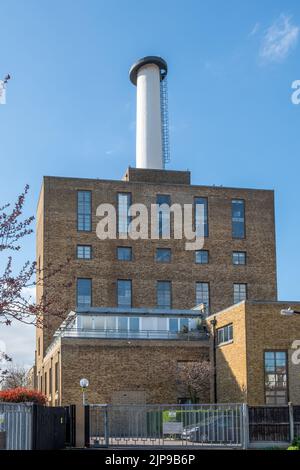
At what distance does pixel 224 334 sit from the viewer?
4544cm

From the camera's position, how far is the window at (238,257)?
65062 millimetres

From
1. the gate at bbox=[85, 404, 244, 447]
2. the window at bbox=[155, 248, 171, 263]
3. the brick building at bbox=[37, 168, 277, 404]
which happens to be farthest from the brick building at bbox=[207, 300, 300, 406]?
the window at bbox=[155, 248, 171, 263]

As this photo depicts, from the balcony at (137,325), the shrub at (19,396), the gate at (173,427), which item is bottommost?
the gate at (173,427)

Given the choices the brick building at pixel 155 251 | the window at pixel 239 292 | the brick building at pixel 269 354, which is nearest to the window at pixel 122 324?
the brick building at pixel 155 251

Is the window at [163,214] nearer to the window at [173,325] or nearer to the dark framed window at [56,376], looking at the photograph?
the window at [173,325]

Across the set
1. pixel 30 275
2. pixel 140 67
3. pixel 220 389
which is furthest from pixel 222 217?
pixel 30 275

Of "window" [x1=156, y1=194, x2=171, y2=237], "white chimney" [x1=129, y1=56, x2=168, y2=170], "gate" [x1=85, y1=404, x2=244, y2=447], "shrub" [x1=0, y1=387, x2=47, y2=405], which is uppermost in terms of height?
"white chimney" [x1=129, y1=56, x2=168, y2=170]

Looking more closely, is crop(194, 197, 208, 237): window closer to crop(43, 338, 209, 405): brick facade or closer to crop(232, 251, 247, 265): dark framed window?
crop(232, 251, 247, 265): dark framed window

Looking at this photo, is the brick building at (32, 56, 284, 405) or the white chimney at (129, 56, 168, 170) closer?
the brick building at (32, 56, 284, 405)

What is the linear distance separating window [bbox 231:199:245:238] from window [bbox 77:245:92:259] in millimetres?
12691

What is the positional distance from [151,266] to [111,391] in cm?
1792

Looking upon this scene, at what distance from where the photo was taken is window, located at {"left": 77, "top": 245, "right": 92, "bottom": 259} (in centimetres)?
6212

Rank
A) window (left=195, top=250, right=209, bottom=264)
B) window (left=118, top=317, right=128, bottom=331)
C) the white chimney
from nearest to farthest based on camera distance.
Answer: window (left=118, top=317, right=128, bottom=331), window (left=195, top=250, right=209, bottom=264), the white chimney

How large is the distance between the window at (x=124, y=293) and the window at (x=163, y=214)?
5158mm
